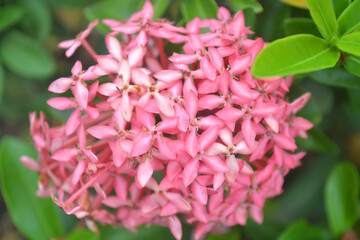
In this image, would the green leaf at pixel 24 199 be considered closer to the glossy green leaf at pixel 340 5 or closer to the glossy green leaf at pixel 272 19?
the glossy green leaf at pixel 272 19

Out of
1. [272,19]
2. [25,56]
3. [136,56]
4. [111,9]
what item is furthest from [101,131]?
[25,56]

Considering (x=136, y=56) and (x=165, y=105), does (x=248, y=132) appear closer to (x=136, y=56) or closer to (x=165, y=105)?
(x=165, y=105)

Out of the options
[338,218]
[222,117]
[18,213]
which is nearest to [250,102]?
[222,117]

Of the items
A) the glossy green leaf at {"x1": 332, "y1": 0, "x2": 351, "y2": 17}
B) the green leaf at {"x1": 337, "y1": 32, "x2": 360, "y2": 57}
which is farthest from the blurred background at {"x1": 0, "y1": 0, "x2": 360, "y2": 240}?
the green leaf at {"x1": 337, "y1": 32, "x2": 360, "y2": 57}

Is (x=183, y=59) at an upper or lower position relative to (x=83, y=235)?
upper

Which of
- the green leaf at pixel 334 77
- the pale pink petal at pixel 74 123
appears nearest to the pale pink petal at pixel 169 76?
the pale pink petal at pixel 74 123

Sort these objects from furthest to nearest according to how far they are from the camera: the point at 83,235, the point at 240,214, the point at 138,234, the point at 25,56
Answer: the point at 25,56 < the point at 138,234 < the point at 83,235 < the point at 240,214

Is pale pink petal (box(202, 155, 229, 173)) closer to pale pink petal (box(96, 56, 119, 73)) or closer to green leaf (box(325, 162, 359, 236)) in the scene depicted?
pale pink petal (box(96, 56, 119, 73))
